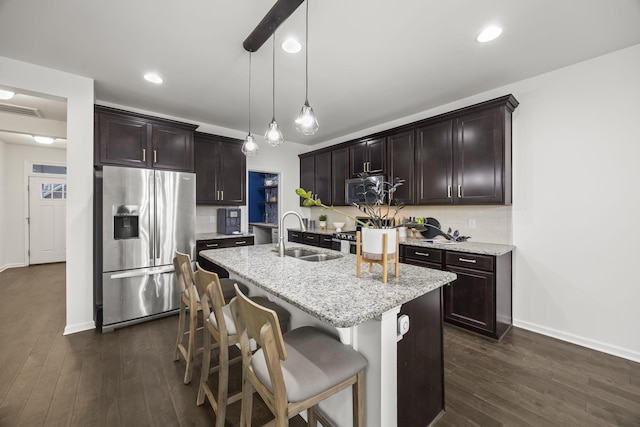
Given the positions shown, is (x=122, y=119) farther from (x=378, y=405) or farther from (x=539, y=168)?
(x=539, y=168)

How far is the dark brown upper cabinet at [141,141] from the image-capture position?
3107mm

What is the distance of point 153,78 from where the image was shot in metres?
2.88

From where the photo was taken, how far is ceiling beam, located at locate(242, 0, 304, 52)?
5.50ft

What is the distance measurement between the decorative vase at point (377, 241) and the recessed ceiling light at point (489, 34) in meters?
1.90

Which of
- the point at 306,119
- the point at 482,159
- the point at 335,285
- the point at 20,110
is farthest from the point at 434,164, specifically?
the point at 20,110

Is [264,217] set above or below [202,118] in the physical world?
below

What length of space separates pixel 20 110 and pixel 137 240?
3077 millimetres

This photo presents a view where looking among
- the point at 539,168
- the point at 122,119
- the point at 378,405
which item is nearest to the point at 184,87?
the point at 122,119

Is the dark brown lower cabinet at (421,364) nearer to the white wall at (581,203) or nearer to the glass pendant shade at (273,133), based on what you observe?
the glass pendant shade at (273,133)

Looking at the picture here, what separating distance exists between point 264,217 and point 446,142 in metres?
5.23

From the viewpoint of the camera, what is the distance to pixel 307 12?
6.20 feet

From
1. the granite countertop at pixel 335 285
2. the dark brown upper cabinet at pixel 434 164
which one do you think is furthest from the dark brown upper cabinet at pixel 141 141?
the dark brown upper cabinet at pixel 434 164

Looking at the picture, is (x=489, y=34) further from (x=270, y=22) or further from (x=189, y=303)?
(x=189, y=303)

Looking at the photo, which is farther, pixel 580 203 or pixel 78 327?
pixel 78 327
